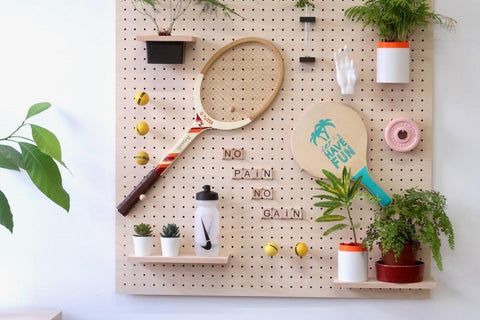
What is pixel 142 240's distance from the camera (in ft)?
7.82

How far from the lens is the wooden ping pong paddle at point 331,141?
239 centimetres

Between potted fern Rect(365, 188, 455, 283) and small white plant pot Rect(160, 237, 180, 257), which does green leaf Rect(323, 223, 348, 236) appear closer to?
potted fern Rect(365, 188, 455, 283)

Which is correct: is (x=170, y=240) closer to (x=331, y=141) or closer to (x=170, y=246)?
(x=170, y=246)

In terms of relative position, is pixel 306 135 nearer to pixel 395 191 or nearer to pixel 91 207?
pixel 395 191

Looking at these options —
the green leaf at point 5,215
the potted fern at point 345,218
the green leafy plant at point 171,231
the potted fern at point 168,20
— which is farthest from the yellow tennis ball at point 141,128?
the potted fern at point 345,218

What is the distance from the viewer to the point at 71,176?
249 centimetres

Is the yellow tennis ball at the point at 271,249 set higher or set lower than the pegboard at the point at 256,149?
lower

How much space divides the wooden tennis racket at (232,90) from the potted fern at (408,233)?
20.6 inches

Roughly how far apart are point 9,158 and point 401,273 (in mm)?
1239

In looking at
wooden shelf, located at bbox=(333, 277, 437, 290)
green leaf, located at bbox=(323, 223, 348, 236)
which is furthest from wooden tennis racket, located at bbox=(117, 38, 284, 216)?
wooden shelf, located at bbox=(333, 277, 437, 290)

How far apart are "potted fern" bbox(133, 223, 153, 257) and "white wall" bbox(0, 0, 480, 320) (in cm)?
14

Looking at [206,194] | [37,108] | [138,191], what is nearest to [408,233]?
[206,194]

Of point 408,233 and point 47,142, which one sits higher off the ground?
point 47,142

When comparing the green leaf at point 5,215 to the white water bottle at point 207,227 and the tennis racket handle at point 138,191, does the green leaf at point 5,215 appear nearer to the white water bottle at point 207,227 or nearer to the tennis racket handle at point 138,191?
the tennis racket handle at point 138,191
